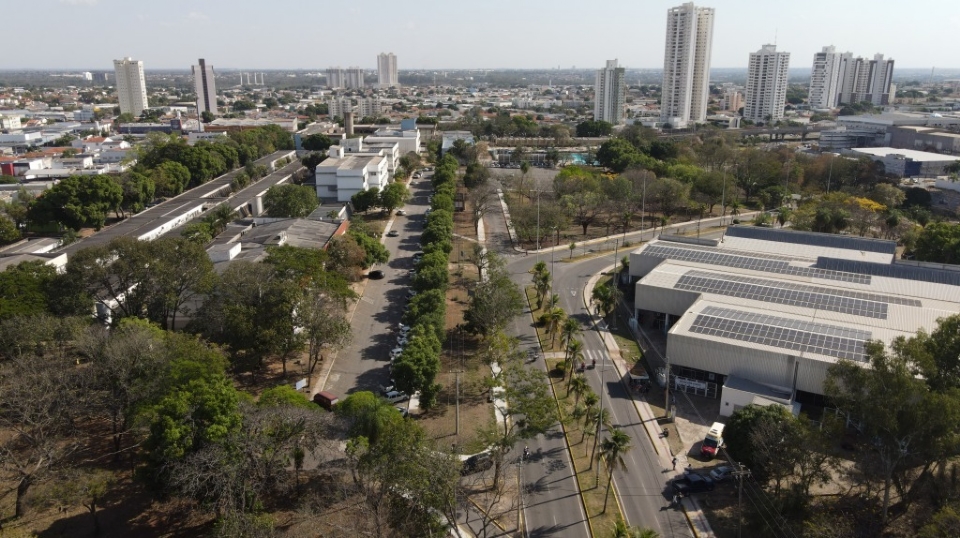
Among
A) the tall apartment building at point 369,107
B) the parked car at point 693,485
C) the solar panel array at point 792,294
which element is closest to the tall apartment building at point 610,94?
the tall apartment building at point 369,107

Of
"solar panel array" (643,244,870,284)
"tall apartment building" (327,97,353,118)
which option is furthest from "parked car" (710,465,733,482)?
"tall apartment building" (327,97,353,118)

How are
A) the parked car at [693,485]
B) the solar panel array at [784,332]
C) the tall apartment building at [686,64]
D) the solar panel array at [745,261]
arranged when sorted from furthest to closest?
the tall apartment building at [686,64] → the solar panel array at [745,261] → the solar panel array at [784,332] → the parked car at [693,485]

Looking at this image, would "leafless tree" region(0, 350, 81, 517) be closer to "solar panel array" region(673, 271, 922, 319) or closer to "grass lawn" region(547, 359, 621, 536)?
"grass lawn" region(547, 359, 621, 536)

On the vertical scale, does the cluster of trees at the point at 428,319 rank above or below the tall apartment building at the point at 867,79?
below

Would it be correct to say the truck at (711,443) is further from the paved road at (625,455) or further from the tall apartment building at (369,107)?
the tall apartment building at (369,107)

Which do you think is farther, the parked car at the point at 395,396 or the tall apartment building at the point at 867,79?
the tall apartment building at the point at 867,79

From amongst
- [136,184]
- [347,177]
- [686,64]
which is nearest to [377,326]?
[347,177]
